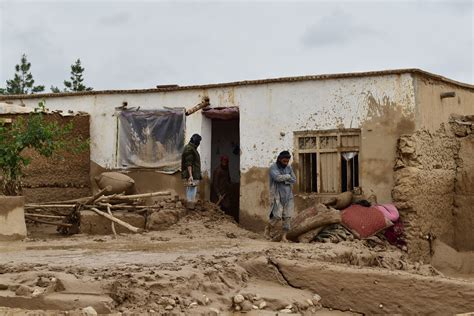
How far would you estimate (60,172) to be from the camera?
532 inches

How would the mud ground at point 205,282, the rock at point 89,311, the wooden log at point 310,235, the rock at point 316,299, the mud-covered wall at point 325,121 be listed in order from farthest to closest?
the mud-covered wall at point 325,121 → the wooden log at point 310,235 → the rock at point 316,299 → the mud ground at point 205,282 → the rock at point 89,311

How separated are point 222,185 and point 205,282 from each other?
7750 millimetres

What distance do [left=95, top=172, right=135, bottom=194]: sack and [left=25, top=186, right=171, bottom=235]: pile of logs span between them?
435mm

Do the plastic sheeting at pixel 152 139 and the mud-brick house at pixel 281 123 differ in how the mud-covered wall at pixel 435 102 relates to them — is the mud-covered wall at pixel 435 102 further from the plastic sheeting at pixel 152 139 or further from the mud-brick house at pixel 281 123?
the plastic sheeting at pixel 152 139

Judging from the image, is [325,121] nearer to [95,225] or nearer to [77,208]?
[95,225]

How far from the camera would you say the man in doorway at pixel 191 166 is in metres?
11.8

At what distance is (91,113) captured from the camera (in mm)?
13953

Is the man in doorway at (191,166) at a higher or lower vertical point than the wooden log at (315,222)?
higher

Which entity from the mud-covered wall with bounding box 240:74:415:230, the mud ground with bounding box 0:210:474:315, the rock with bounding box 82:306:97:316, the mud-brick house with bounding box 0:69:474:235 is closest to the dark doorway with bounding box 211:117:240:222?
the mud-brick house with bounding box 0:69:474:235

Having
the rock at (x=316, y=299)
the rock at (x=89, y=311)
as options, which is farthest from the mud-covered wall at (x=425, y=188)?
the rock at (x=89, y=311)

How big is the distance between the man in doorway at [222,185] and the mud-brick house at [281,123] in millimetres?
282

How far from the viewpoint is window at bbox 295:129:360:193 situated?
11656mm

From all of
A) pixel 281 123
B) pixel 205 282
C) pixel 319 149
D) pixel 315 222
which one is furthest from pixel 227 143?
pixel 205 282

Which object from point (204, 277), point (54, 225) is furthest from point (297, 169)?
point (204, 277)
